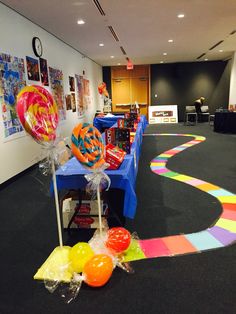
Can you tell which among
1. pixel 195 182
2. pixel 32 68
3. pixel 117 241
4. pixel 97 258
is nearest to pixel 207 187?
pixel 195 182

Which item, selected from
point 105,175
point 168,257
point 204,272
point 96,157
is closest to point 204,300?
point 204,272

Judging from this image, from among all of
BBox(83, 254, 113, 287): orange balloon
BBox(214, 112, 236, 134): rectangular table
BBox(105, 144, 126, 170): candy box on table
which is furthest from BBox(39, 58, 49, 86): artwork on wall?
BBox(214, 112, 236, 134): rectangular table

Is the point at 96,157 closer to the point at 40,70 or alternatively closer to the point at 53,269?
the point at 53,269

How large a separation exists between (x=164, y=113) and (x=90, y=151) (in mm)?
10944

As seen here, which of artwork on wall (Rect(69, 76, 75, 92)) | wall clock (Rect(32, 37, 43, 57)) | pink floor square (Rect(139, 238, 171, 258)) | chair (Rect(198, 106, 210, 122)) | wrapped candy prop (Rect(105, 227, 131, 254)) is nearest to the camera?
wrapped candy prop (Rect(105, 227, 131, 254))

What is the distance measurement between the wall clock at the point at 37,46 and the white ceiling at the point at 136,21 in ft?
1.04

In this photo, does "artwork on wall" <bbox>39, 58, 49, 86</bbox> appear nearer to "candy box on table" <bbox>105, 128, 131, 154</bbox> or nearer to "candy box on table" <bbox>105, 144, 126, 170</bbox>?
"candy box on table" <bbox>105, 128, 131, 154</bbox>

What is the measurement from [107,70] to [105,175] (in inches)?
448

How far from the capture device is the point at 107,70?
40.8 feet

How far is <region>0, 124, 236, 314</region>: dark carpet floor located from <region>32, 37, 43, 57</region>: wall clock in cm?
260

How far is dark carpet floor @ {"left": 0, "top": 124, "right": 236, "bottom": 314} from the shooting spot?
5.22 feet

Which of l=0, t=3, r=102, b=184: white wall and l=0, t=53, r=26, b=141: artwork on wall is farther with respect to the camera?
l=0, t=3, r=102, b=184: white wall

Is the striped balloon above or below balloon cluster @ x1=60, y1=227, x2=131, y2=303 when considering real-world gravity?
above

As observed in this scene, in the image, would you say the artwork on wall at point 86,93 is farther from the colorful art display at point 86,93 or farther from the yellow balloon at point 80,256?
the yellow balloon at point 80,256
